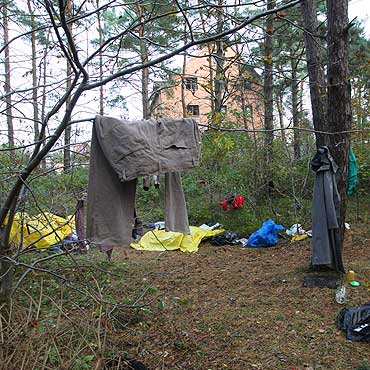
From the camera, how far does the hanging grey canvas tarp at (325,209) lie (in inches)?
165

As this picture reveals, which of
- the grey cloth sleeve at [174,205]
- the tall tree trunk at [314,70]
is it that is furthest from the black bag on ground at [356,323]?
the tall tree trunk at [314,70]

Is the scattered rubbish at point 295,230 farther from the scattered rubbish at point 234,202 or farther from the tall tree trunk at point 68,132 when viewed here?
the tall tree trunk at point 68,132

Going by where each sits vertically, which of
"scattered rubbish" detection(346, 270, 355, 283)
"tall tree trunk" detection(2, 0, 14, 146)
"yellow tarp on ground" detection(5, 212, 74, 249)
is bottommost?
"scattered rubbish" detection(346, 270, 355, 283)

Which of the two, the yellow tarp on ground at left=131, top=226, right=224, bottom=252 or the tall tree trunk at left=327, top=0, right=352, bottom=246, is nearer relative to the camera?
the tall tree trunk at left=327, top=0, right=352, bottom=246

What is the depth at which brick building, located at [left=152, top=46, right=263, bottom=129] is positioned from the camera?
3.33m

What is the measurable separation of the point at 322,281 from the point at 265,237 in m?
2.39

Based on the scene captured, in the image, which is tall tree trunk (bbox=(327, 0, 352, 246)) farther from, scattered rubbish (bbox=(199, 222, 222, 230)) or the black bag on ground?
scattered rubbish (bbox=(199, 222, 222, 230))

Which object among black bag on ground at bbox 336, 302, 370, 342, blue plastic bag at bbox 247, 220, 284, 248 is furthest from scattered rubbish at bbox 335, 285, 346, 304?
blue plastic bag at bbox 247, 220, 284, 248

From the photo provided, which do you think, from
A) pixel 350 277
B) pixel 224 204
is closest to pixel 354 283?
pixel 350 277

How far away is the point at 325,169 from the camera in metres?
4.21

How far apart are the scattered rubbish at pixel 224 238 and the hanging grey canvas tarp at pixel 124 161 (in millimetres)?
4725

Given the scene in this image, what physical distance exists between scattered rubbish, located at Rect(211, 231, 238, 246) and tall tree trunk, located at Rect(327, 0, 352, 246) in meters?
2.95

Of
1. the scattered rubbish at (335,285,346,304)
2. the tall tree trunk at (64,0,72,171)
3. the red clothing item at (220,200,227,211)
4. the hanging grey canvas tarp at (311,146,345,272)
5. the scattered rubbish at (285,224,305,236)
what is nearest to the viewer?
the tall tree trunk at (64,0,72,171)

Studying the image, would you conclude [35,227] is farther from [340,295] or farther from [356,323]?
[340,295]
